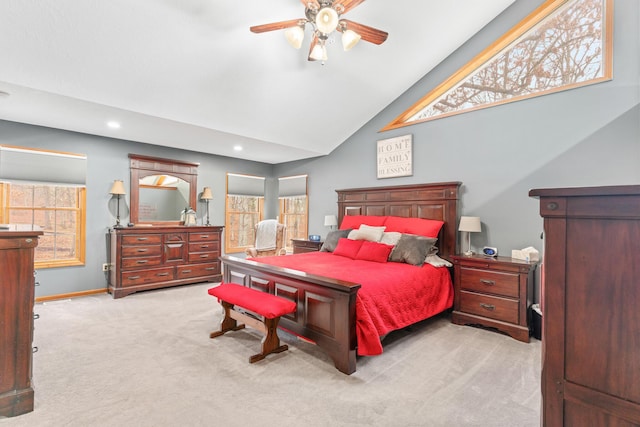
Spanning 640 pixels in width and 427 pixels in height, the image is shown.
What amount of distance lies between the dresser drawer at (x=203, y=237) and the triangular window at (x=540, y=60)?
4.00 meters

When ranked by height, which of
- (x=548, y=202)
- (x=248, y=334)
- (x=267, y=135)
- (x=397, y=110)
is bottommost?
(x=248, y=334)

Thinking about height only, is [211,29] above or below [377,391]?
above

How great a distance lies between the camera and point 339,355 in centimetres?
238

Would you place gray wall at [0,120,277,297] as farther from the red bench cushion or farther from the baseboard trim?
the red bench cushion

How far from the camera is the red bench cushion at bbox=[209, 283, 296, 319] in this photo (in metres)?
2.50

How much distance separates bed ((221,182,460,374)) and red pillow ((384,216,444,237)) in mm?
39

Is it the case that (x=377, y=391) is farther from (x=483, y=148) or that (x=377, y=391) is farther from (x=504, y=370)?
(x=483, y=148)

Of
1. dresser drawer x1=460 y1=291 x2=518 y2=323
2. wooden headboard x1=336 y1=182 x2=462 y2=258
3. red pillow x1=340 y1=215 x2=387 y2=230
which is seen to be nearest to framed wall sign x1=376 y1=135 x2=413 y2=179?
wooden headboard x1=336 y1=182 x2=462 y2=258

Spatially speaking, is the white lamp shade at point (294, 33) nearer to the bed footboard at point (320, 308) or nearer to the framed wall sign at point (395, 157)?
the bed footboard at point (320, 308)

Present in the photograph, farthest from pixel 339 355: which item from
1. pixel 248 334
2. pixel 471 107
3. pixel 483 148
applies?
pixel 471 107

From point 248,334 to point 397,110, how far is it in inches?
146

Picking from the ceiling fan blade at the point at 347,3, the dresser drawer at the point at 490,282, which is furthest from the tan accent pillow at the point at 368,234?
the ceiling fan blade at the point at 347,3

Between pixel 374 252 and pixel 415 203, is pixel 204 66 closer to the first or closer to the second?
pixel 374 252

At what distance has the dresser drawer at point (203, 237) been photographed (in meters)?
5.11
